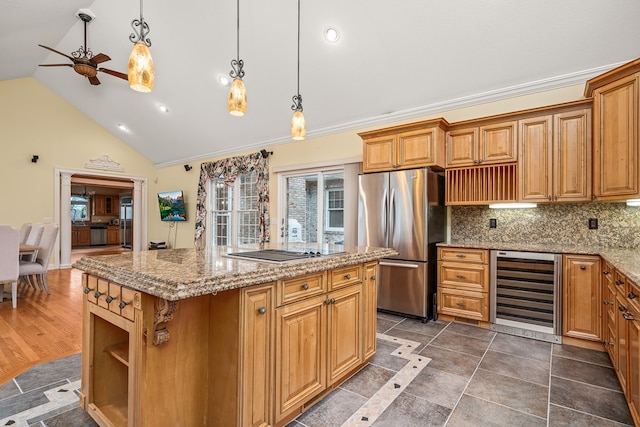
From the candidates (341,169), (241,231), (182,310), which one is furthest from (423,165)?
(241,231)

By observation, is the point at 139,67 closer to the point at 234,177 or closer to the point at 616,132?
the point at 616,132

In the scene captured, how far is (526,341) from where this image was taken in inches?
120

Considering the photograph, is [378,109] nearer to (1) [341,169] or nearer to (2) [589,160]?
(1) [341,169]

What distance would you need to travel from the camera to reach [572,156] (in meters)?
3.06

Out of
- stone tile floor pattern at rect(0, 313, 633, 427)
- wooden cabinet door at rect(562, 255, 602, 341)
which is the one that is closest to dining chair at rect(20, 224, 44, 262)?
stone tile floor pattern at rect(0, 313, 633, 427)

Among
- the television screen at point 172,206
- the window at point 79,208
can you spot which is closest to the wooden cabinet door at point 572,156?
the television screen at point 172,206

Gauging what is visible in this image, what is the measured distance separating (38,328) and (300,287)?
3298 mm

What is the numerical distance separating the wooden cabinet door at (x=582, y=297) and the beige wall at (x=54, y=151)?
292 cm

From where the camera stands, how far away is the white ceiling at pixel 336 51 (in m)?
2.95

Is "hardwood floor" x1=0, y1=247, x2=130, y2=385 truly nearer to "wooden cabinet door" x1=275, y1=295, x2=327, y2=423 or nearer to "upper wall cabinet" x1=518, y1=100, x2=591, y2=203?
"wooden cabinet door" x1=275, y1=295, x2=327, y2=423

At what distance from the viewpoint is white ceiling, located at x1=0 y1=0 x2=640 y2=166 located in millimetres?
2947

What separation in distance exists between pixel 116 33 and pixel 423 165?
4.95 metres

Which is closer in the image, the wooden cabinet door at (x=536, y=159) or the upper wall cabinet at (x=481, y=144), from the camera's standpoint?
the wooden cabinet door at (x=536, y=159)

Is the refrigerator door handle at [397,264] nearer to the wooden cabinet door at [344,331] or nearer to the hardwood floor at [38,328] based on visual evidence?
the wooden cabinet door at [344,331]
